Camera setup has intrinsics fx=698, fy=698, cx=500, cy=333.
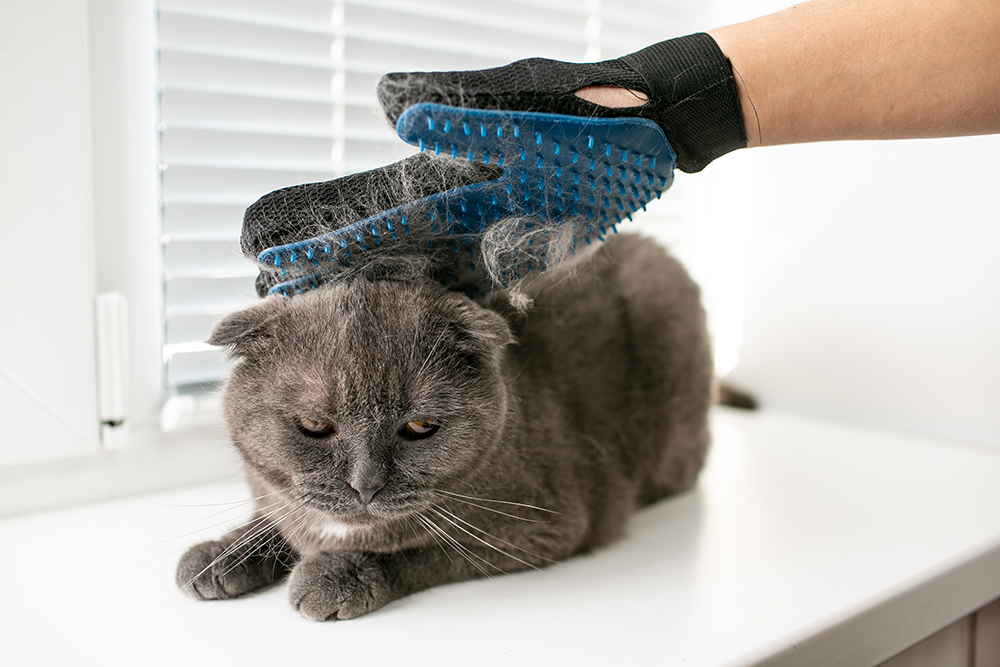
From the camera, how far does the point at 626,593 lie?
88 centimetres

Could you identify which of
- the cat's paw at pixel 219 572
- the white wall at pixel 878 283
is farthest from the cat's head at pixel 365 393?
the white wall at pixel 878 283

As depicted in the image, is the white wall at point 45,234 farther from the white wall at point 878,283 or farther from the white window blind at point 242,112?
the white wall at point 878,283

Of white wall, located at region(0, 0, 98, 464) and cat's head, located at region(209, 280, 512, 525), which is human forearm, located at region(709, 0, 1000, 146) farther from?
white wall, located at region(0, 0, 98, 464)

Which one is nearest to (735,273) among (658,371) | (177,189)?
(658,371)

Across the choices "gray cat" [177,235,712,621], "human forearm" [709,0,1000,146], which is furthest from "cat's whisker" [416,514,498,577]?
"human forearm" [709,0,1000,146]

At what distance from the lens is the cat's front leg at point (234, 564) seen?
84 centimetres

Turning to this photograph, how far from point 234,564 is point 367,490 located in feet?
0.76

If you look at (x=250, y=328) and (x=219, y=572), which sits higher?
(x=250, y=328)

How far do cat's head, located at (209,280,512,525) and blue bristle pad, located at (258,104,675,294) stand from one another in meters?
0.06

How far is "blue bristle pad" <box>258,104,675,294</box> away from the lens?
659 mm

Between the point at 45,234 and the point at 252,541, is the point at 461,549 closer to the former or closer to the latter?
the point at 252,541

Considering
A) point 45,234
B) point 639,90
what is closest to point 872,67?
point 639,90

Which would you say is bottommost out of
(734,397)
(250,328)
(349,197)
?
(734,397)

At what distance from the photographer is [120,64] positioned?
1.14 metres
